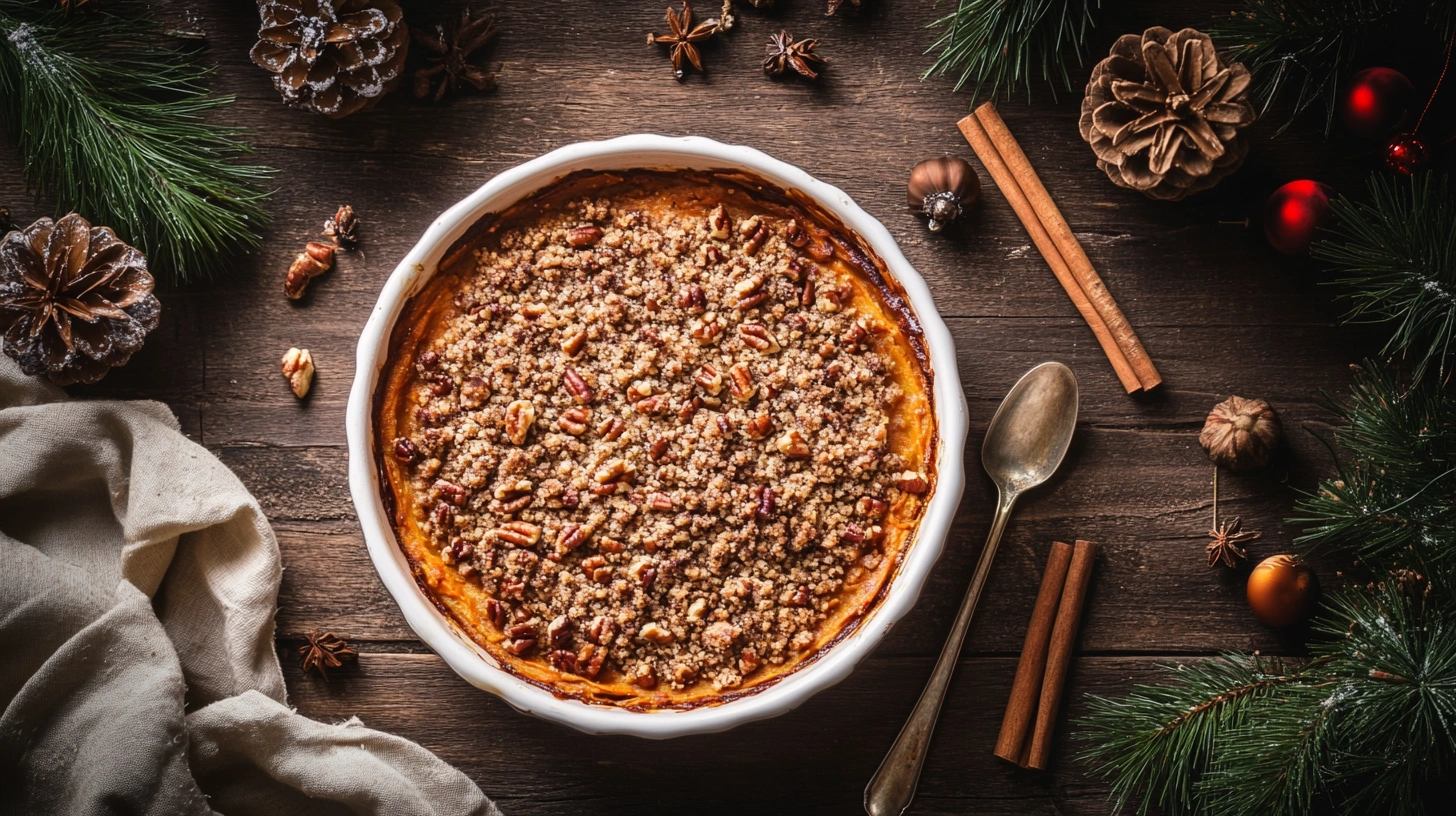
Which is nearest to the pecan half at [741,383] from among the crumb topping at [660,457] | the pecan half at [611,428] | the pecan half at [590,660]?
the crumb topping at [660,457]

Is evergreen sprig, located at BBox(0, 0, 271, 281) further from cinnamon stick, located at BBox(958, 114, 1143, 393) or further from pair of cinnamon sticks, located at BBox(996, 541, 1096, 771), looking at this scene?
pair of cinnamon sticks, located at BBox(996, 541, 1096, 771)

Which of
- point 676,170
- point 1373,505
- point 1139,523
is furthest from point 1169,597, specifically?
point 676,170

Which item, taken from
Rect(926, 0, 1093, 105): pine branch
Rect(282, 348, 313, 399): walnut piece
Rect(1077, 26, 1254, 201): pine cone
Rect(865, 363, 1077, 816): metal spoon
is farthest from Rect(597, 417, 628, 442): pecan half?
Rect(1077, 26, 1254, 201): pine cone

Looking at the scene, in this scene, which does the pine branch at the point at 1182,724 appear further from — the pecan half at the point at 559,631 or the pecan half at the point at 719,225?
the pecan half at the point at 719,225

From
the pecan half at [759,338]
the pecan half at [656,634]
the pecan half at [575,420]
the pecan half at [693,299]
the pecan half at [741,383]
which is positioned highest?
the pecan half at [693,299]

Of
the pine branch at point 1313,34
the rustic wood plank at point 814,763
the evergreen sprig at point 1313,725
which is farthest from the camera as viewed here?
the rustic wood plank at point 814,763

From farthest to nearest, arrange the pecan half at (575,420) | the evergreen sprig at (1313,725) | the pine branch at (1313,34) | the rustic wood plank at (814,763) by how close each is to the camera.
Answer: the rustic wood plank at (814,763) → the pecan half at (575,420) → the pine branch at (1313,34) → the evergreen sprig at (1313,725)

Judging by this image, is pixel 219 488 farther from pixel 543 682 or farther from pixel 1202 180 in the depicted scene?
pixel 1202 180
